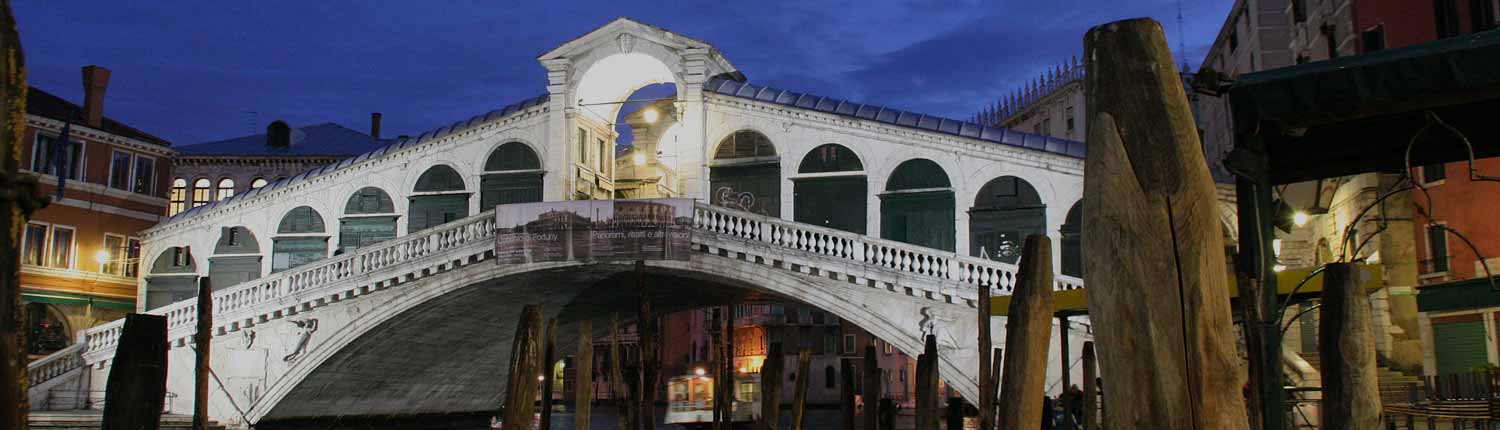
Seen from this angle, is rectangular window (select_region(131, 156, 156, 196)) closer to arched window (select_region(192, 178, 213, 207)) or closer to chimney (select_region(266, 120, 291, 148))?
arched window (select_region(192, 178, 213, 207))

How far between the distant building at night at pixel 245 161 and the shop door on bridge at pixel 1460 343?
28.0 m

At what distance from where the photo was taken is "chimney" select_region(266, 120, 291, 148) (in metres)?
36.5

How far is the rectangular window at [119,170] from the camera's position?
1155 inches

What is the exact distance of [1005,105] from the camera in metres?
50.2

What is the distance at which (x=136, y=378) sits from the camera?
4.14 metres

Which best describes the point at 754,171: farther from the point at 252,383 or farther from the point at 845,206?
the point at 252,383

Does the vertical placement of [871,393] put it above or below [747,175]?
below

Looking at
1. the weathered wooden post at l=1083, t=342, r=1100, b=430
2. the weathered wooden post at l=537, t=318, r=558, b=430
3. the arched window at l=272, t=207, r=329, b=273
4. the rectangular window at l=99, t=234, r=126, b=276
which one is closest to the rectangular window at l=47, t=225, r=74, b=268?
the rectangular window at l=99, t=234, r=126, b=276

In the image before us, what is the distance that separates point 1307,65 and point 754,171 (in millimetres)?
19030

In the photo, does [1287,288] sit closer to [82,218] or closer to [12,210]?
[12,210]

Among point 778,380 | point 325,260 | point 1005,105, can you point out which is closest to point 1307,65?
point 778,380

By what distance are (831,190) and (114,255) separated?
1772 centimetres

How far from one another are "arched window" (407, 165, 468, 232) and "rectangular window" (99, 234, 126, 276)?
323 inches

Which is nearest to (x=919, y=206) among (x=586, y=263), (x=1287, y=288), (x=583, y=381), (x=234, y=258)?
(x=586, y=263)
